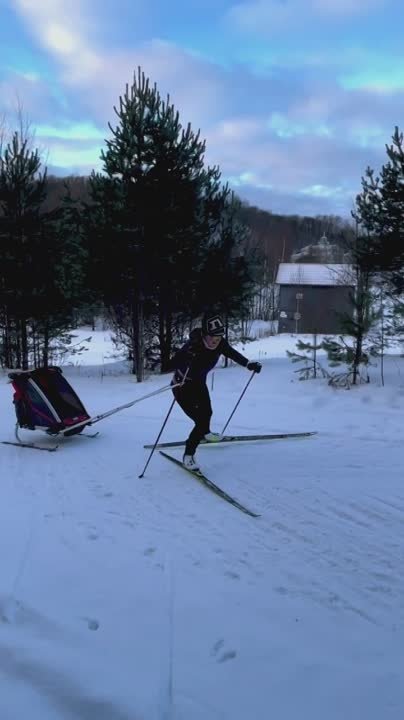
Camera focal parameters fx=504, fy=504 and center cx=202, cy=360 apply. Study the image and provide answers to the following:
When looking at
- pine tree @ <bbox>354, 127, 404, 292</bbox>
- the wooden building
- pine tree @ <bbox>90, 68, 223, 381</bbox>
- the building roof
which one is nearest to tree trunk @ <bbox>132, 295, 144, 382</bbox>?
pine tree @ <bbox>90, 68, 223, 381</bbox>

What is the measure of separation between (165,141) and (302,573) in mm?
13939

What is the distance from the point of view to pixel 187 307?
17.2 m

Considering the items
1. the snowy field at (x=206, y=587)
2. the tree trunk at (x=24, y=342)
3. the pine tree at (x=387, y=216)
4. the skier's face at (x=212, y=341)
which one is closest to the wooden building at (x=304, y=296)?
the tree trunk at (x=24, y=342)

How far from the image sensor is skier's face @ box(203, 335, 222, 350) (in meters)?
6.38

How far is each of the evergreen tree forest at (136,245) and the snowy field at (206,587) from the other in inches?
269

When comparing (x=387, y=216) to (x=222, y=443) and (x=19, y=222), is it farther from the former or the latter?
(x=19, y=222)

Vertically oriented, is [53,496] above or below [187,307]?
below

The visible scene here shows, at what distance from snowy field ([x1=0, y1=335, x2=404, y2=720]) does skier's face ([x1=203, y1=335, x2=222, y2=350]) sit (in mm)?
1525

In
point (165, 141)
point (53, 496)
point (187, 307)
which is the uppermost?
point (165, 141)

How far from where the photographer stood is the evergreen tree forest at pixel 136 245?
1464 centimetres

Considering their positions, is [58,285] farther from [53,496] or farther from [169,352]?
[53,496]

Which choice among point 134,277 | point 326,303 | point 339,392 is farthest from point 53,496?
point 326,303

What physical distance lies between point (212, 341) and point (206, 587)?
3400mm

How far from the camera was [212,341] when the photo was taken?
6.43 metres
